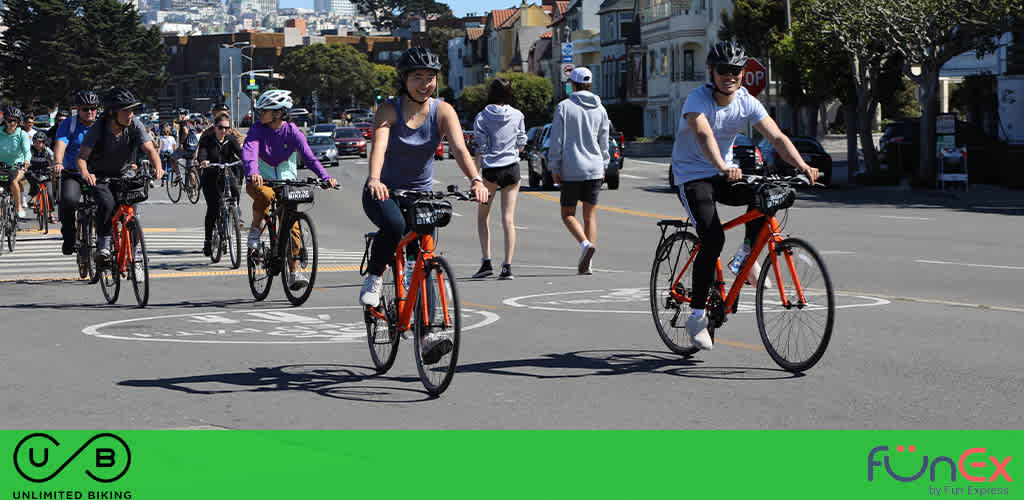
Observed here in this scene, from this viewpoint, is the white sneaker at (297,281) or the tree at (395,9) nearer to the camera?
the white sneaker at (297,281)

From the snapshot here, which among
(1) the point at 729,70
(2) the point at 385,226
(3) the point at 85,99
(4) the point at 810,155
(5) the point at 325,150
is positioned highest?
(3) the point at 85,99

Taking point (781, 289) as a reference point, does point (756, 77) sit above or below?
above

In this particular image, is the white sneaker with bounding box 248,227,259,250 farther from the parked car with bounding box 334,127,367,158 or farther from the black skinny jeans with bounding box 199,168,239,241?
the parked car with bounding box 334,127,367,158

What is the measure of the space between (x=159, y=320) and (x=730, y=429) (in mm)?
5809

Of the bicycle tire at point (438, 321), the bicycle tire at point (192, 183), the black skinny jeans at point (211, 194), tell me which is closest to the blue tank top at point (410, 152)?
the bicycle tire at point (438, 321)

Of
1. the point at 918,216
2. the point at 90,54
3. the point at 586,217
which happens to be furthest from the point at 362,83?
the point at 586,217

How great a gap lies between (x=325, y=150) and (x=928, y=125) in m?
25.5

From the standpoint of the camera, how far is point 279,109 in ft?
39.8

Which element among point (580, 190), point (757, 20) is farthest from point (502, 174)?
point (757, 20)

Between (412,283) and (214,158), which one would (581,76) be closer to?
(214,158)

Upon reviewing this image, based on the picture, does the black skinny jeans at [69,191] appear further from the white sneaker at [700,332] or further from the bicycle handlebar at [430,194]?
the white sneaker at [700,332]

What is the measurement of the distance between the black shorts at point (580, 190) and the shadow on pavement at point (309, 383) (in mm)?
5409

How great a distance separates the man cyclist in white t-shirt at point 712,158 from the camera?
798 centimetres

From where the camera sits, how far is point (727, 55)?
26.1 feet
